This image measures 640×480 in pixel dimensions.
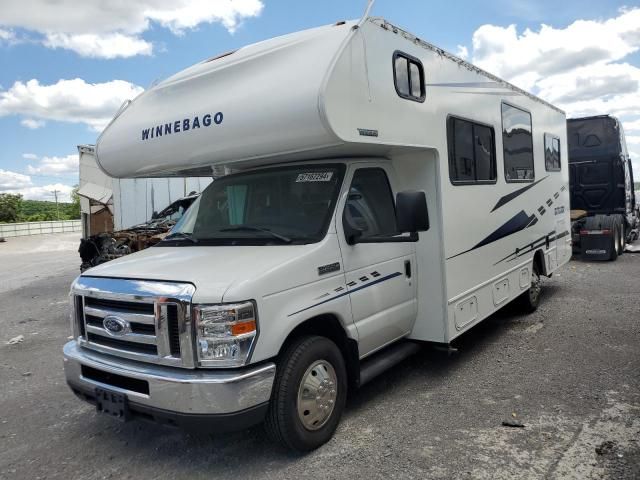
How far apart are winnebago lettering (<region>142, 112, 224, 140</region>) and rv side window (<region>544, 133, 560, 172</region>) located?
18.3 ft

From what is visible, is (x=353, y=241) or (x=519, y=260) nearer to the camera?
(x=353, y=241)

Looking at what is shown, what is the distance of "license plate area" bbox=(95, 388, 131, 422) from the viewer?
351cm

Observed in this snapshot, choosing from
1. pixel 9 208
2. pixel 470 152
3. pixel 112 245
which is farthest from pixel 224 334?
pixel 9 208

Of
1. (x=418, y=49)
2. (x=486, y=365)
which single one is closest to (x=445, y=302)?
(x=486, y=365)

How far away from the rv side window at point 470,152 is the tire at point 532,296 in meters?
2.22

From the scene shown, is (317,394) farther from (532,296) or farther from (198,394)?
(532,296)

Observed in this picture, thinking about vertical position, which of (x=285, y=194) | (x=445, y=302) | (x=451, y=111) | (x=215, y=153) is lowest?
(x=445, y=302)

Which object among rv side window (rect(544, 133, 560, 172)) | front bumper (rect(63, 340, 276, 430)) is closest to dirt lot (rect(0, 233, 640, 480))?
front bumper (rect(63, 340, 276, 430))

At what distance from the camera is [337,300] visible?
13.0ft

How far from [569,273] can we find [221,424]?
9807 mm

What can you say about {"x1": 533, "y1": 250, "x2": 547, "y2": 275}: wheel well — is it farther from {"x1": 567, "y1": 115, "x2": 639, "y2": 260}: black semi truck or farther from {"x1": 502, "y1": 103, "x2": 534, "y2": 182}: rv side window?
{"x1": 567, "y1": 115, "x2": 639, "y2": 260}: black semi truck

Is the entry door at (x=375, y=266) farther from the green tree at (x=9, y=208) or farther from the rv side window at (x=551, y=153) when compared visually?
the green tree at (x=9, y=208)

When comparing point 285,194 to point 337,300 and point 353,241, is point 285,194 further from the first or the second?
point 337,300

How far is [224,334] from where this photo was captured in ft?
10.6
